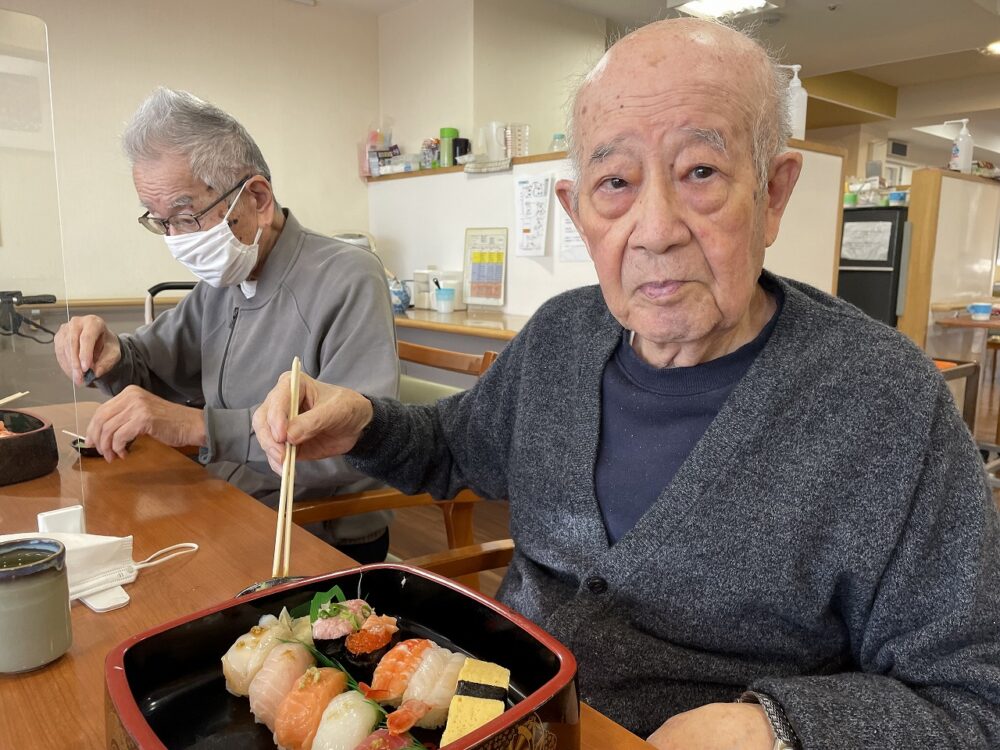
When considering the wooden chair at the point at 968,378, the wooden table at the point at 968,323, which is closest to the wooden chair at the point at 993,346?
the wooden table at the point at 968,323

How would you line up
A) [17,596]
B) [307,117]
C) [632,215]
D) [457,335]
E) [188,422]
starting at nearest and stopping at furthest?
1. [17,596]
2. [632,215]
3. [188,422]
4. [457,335]
5. [307,117]

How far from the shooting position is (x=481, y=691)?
1.69 ft

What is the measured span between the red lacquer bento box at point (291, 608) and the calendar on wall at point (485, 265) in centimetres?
294

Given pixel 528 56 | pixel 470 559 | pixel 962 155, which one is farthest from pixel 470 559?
pixel 962 155

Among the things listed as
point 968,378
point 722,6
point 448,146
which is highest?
point 722,6

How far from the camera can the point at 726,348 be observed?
2.98ft

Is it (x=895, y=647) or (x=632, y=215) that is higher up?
(x=632, y=215)

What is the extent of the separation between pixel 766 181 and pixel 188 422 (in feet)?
3.40

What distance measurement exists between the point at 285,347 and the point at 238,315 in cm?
18

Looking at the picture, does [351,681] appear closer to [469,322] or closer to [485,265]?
[469,322]

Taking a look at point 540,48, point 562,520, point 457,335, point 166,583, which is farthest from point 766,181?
point 540,48

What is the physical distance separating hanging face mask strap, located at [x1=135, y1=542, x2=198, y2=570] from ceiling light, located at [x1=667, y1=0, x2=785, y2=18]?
13.5ft

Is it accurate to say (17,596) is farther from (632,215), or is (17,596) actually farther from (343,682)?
(632,215)

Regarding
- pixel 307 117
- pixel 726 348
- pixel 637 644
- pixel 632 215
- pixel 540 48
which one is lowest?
pixel 637 644
